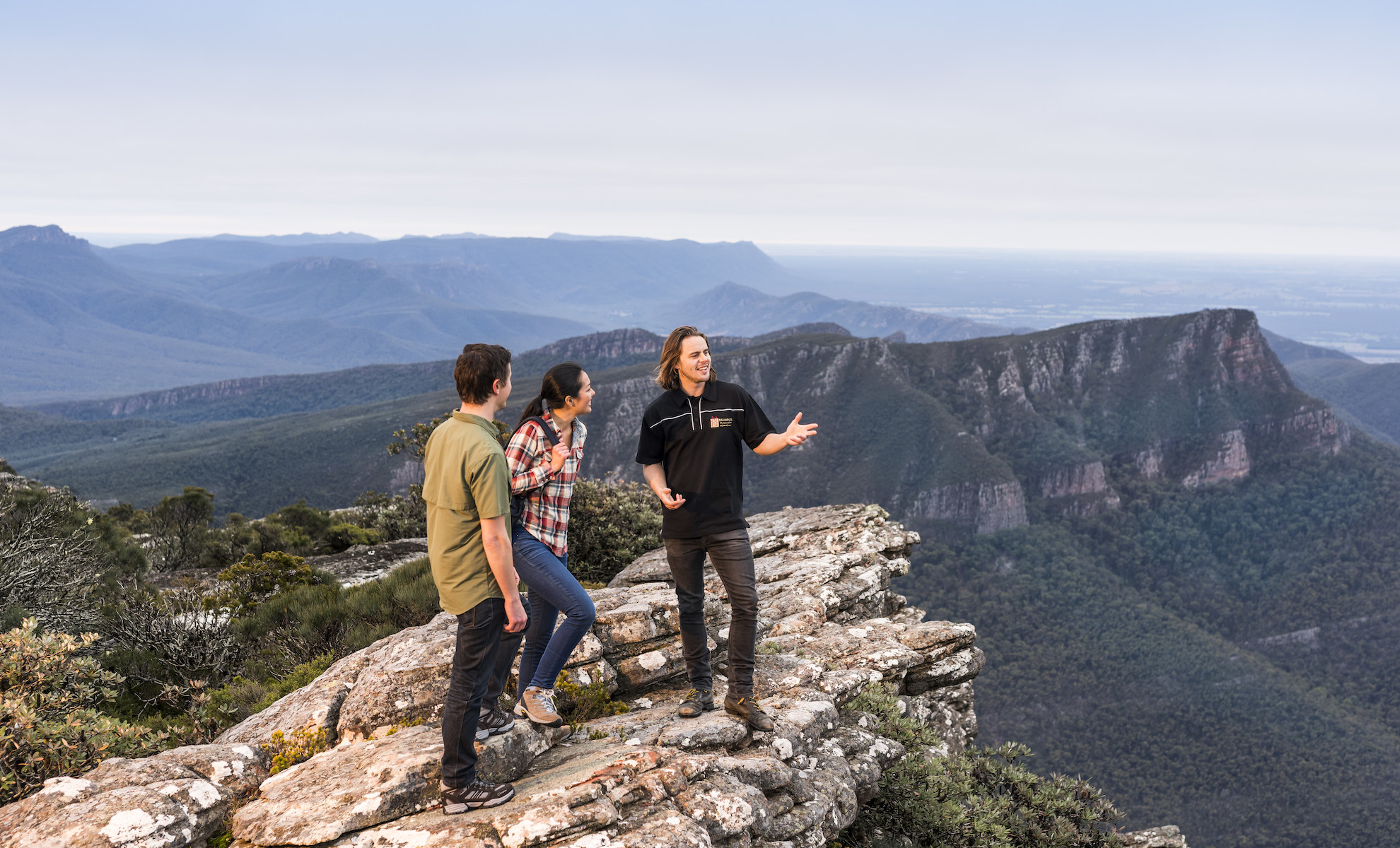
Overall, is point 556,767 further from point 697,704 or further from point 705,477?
point 705,477

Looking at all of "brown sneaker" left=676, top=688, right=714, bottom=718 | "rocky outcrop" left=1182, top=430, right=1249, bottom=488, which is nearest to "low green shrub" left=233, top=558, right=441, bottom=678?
"brown sneaker" left=676, top=688, right=714, bottom=718

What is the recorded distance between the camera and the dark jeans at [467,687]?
4.77m

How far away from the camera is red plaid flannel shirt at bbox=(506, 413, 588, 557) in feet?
17.6

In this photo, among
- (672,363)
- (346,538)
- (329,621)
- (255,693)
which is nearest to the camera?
(672,363)

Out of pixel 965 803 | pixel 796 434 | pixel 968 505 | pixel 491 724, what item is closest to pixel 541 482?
pixel 491 724

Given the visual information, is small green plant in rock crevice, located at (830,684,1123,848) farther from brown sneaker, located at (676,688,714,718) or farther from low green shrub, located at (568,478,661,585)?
low green shrub, located at (568,478,661,585)

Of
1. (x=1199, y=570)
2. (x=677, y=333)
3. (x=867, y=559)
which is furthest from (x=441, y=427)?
(x=1199, y=570)

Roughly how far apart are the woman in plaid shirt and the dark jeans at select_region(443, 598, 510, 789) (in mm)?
603

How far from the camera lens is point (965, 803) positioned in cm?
760

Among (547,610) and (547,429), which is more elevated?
(547,429)

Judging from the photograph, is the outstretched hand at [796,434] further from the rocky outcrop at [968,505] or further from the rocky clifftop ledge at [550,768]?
the rocky outcrop at [968,505]

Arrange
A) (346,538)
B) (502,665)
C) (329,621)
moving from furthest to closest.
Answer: (346,538) < (329,621) < (502,665)

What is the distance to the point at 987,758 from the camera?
30.1 ft

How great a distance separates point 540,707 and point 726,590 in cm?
178
